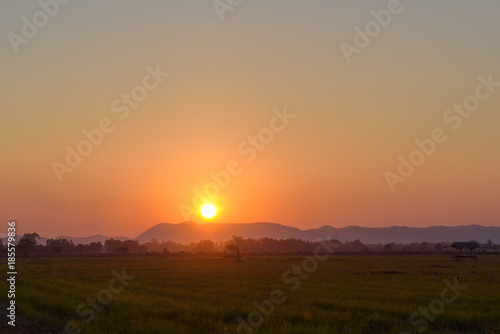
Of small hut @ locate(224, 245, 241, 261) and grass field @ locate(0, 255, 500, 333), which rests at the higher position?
small hut @ locate(224, 245, 241, 261)

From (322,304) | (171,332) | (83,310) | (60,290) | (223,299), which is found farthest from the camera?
(60,290)

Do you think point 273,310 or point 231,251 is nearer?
point 273,310

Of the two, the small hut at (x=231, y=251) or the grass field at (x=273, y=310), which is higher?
the small hut at (x=231, y=251)

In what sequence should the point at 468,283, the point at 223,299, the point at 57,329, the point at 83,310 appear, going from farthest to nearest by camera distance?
the point at 468,283 → the point at 223,299 → the point at 83,310 → the point at 57,329

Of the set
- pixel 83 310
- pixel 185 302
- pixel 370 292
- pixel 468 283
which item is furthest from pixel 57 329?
pixel 468 283

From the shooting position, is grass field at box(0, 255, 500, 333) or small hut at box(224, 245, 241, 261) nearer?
grass field at box(0, 255, 500, 333)

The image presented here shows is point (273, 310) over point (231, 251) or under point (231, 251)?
under

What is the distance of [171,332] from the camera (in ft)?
Answer: 50.7

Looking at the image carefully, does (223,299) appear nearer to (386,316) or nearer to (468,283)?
(386,316)

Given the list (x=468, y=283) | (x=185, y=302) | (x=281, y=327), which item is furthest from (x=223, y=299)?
(x=468, y=283)

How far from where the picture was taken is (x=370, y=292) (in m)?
26.5

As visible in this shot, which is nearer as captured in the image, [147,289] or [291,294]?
[291,294]

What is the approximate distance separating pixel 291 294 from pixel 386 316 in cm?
816

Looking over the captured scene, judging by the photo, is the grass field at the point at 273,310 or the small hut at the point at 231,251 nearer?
the grass field at the point at 273,310
